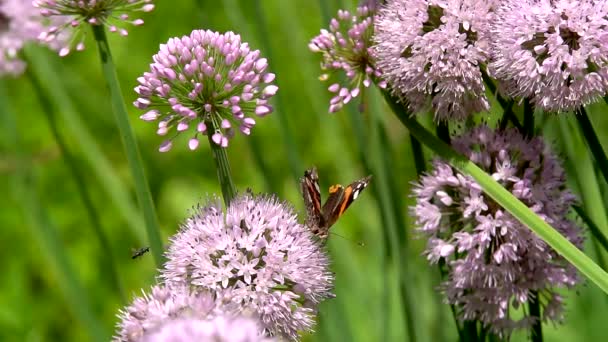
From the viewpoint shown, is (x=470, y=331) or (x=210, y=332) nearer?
(x=210, y=332)

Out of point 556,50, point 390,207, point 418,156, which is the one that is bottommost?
point 390,207

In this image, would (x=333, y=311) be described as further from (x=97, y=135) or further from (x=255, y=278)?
(x=97, y=135)

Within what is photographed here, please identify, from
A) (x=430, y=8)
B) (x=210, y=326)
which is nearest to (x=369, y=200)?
(x=430, y=8)

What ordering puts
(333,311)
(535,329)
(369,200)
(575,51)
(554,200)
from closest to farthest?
(575,51) < (554,200) < (535,329) < (333,311) < (369,200)

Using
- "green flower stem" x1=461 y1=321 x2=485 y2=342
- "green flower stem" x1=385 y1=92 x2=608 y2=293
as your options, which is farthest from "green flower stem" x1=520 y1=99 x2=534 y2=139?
"green flower stem" x1=461 y1=321 x2=485 y2=342

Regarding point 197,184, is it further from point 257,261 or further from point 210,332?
point 210,332

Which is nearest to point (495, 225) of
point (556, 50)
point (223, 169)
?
point (556, 50)

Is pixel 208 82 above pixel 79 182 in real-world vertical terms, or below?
above
